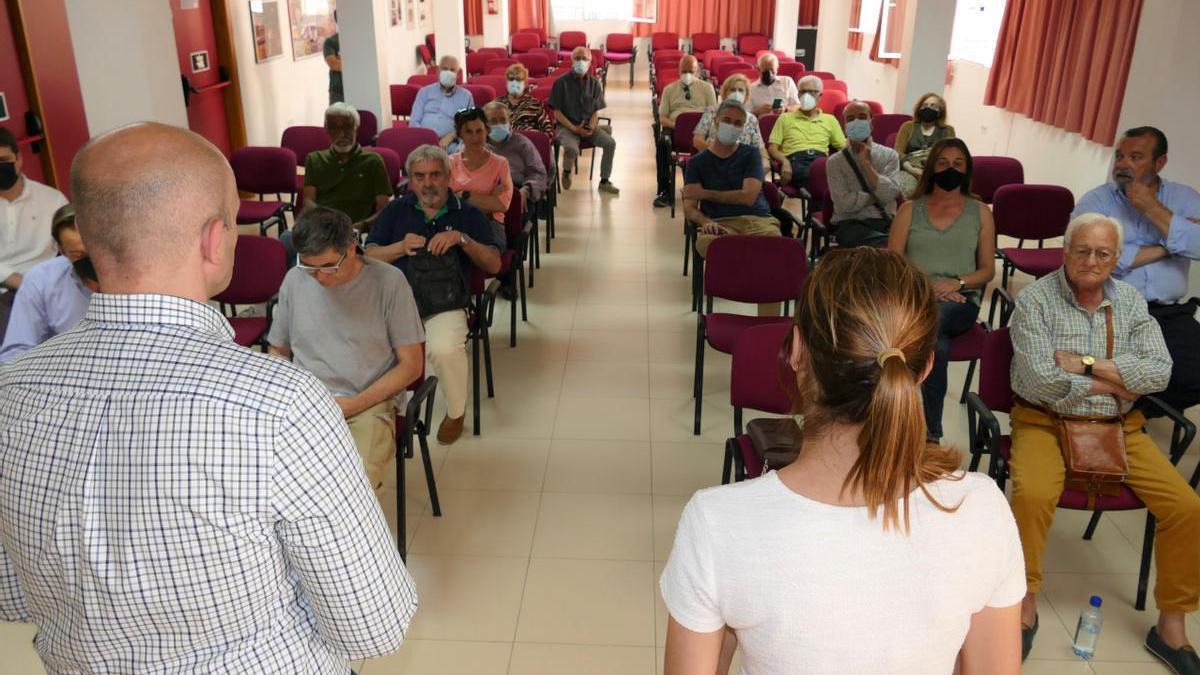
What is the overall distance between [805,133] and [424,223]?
4315mm

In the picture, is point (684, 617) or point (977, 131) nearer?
point (684, 617)

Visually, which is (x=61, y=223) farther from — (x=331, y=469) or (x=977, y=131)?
(x=977, y=131)

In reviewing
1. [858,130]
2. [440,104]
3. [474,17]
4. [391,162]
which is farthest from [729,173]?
[474,17]

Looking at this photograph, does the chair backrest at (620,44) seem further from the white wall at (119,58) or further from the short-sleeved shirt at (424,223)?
the short-sleeved shirt at (424,223)

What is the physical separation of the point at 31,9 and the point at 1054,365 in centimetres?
608

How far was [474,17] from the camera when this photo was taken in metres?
16.7

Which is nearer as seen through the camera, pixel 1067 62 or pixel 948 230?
pixel 948 230

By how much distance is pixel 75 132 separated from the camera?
19.7ft

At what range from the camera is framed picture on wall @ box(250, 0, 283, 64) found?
29.8ft

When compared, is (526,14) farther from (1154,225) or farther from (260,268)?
(1154,225)

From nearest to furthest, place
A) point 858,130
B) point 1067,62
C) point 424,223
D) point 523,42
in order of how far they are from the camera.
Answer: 1. point 424,223
2. point 858,130
3. point 1067,62
4. point 523,42

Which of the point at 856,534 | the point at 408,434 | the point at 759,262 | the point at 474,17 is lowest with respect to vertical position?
the point at 408,434

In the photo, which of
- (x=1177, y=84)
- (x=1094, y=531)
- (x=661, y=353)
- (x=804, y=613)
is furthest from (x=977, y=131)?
(x=804, y=613)

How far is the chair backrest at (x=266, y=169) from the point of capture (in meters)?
6.32
